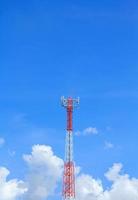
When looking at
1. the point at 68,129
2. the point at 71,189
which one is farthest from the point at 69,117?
the point at 71,189

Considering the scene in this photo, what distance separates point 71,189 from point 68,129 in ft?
25.0

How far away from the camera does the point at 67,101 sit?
83062 mm

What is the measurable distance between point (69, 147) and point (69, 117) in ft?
12.7

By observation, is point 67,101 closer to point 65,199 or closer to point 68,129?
point 68,129

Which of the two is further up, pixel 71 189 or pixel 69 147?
pixel 69 147

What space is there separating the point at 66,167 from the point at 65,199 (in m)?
3.95

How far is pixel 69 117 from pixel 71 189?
30.0ft

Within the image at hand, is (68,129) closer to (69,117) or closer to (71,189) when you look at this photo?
(69,117)

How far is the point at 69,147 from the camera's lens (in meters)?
82.1

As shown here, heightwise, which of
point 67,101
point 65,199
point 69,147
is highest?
point 67,101

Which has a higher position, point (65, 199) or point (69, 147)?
point (69, 147)

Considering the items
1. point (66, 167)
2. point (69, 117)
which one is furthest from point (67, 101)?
point (66, 167)

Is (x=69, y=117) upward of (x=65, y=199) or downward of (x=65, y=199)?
upward

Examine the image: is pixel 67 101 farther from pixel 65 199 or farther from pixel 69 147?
pixel 65 199
